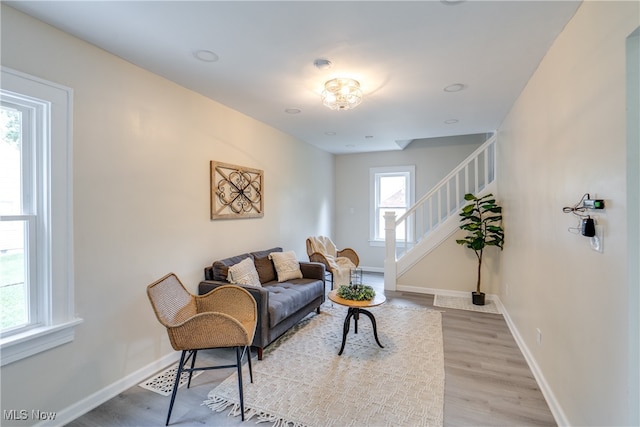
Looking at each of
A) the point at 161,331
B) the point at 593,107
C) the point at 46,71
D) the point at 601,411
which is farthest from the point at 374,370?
the point at 46,71

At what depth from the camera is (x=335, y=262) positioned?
4781mm

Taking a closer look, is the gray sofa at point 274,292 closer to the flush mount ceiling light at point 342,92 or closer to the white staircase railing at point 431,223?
the white staircase railing at point 431,223

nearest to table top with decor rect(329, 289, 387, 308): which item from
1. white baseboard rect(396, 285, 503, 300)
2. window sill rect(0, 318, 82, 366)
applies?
window sill rect(0, 318, 82, 366)

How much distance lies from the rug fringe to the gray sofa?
Answer: 595 mm

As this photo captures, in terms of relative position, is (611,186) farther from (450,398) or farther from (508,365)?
(508,365)

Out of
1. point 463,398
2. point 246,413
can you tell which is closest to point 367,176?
point 463,398

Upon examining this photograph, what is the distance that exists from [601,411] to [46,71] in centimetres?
368

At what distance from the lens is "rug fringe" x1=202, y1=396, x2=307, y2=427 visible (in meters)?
1.92

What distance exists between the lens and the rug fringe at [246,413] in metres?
1.92

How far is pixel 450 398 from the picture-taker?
2168mm

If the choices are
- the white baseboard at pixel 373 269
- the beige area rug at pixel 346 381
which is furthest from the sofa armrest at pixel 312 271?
the white baseboard at pixel 373 269

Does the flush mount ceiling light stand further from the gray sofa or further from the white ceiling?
the gray sofa

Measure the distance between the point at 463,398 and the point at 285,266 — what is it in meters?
2.34
